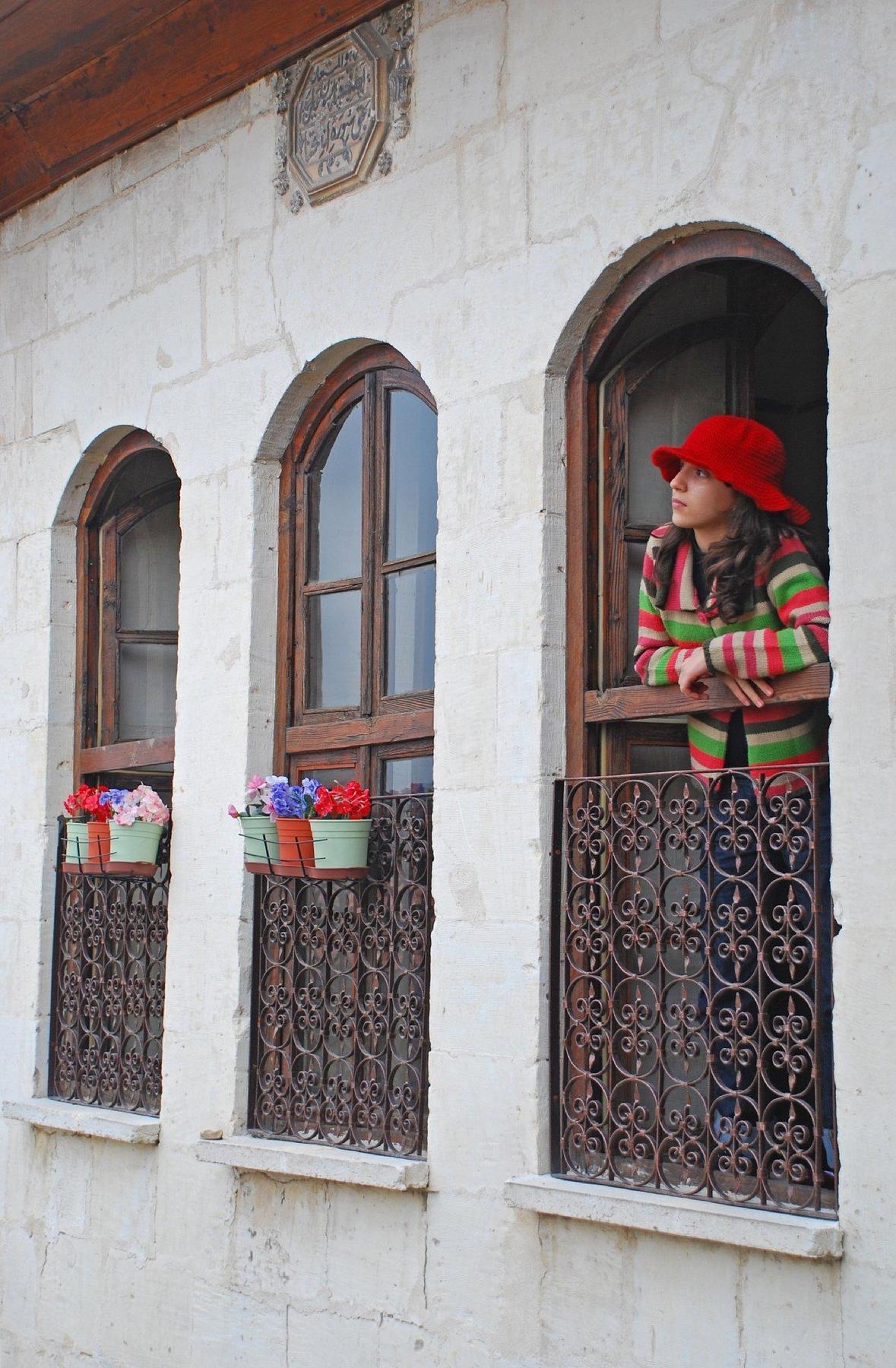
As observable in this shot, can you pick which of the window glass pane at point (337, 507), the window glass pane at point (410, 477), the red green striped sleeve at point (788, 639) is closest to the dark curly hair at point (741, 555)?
the red green striped sleeve at point (788, 639)

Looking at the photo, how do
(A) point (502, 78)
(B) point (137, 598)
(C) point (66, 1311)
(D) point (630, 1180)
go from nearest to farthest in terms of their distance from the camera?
(D) point (630, 1180) → (A) point (502, 78) → (C) point (66, 1311) → (B) point (137, 598)

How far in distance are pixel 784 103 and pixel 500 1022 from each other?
104 inches

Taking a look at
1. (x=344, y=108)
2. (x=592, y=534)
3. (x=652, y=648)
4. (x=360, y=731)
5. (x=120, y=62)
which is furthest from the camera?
(x=120, y=62)

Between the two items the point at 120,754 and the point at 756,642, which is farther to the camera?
the point at 120,754

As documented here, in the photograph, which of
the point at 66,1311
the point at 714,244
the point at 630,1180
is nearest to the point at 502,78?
the point at 714,244

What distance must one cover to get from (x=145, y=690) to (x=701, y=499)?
3.29 m

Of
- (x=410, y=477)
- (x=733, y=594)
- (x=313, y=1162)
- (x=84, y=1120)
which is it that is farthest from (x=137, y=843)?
Answer: (x=733, y=594)

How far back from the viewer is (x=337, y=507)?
6402mm

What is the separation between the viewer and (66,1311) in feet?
22.5

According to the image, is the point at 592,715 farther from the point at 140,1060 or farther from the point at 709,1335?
the point at 140,1060

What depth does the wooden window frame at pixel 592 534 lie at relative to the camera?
510 centimetres

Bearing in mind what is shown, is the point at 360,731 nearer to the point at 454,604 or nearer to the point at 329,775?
the point at 329,775

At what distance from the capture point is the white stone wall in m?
4.43

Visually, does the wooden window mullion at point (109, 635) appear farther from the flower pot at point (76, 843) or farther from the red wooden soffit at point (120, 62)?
the red wooden soffit at point (120, 62)
